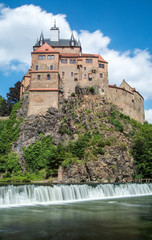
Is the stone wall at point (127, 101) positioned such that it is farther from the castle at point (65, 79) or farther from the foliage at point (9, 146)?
the foliage at point (9, 146)

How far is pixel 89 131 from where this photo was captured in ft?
158

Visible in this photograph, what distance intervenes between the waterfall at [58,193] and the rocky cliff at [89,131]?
765 cm

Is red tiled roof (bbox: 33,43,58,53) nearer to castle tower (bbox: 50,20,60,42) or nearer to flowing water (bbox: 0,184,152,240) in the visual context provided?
castle tower (bbox: 50,20,60,42)

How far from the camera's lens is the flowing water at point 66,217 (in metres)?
13.1

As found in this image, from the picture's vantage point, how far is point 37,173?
4444 cm

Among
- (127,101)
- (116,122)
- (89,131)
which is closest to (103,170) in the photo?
(89,131)

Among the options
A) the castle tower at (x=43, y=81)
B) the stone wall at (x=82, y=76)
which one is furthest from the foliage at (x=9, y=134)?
the stone wall at (x=82, y=76)

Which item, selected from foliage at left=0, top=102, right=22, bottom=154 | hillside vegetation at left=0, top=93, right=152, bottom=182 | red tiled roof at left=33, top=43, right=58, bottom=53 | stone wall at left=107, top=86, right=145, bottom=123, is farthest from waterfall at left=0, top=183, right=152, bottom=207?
red tiled roof at left=33, top=43, right=58, bottom=53

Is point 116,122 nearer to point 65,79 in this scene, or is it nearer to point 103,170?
point 103,170

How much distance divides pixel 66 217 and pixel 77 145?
26.9 metres

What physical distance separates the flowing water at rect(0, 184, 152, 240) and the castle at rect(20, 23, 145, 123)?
28966mm

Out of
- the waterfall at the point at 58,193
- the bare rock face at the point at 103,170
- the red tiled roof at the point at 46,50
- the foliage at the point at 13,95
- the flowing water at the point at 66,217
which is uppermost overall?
the red tiled roof at the point at 46,50

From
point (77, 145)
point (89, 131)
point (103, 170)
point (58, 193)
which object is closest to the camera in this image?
point (58, 193)

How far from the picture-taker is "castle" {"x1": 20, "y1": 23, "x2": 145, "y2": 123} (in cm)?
5444
